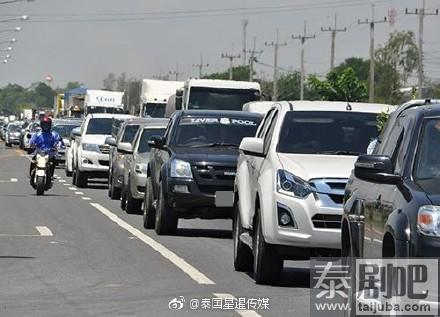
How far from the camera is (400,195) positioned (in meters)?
9.11

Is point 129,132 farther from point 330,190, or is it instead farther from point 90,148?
point 330,190

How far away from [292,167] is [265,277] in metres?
1.14

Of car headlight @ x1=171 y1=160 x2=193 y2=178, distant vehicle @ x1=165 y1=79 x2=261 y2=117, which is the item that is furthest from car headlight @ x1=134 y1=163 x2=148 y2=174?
distant vehicle @ x1=165 y1=79 x2=261 y2=117

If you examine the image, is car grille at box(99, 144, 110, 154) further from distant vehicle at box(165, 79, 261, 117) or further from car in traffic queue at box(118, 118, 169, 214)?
car in traffic queue at box(118, 118, 169, 214)

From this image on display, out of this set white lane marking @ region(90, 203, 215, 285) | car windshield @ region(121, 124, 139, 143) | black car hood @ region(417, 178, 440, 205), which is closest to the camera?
black car hood @ region(417, 178, 440, 205)

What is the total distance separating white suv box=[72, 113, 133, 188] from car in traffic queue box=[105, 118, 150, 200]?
10.8 feet

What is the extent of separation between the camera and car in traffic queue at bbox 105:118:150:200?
29562mm

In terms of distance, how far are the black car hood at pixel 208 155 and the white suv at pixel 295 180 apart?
378 cm

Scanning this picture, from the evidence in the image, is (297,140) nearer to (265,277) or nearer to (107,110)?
(265,277)

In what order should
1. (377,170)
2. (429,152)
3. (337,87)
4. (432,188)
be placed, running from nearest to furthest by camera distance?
(432,188) → (377,170) → (429,152) → (337,87)

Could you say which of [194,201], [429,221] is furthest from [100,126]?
[429,221]

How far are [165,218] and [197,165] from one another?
0.93m

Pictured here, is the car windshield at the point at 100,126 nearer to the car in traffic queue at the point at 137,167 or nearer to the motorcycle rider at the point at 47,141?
the motorcycle rider at the point at 47,141

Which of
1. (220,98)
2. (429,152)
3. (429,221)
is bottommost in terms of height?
(429,221)
